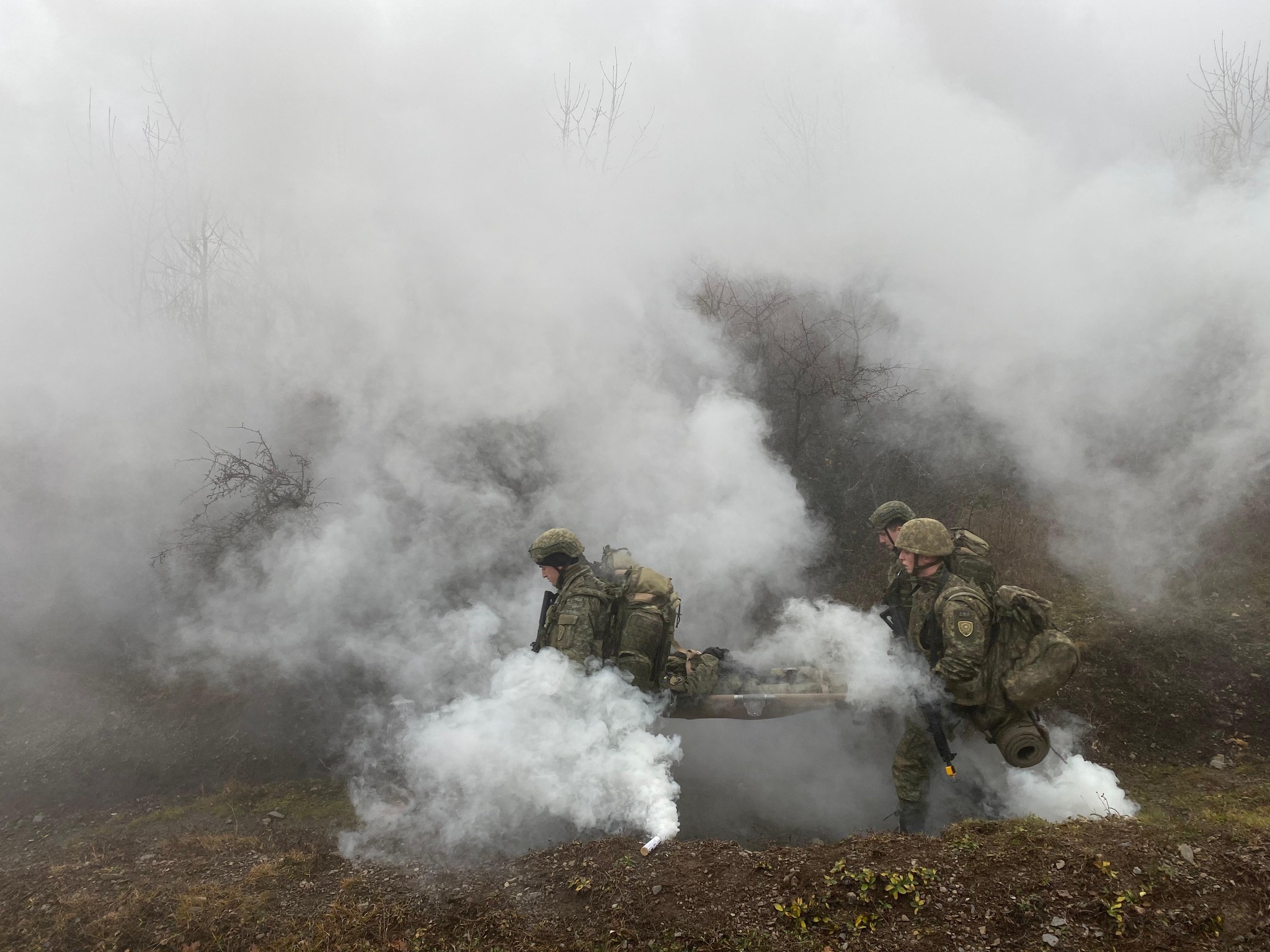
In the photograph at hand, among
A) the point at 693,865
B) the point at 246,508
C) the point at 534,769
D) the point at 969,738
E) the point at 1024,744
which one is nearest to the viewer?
the point at 693,865

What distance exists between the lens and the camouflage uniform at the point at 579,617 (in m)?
4.73

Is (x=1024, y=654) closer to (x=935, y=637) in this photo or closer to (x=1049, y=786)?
(x=935, y=637)

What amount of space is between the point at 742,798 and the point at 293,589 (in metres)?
5.18

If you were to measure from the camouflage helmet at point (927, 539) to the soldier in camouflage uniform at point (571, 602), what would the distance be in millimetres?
2100

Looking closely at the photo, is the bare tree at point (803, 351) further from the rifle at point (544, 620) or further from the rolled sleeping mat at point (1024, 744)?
the rolled sleeping mat at point (1024, 744)

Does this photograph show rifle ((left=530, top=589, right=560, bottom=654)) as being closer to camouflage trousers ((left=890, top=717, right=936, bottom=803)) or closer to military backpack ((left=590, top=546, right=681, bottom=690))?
military backpack ((left=590, top=546, right=681, bottom=690))

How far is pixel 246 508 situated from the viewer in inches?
328

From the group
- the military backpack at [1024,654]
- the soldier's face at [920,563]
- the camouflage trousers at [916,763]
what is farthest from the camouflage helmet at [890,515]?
the camouflage trousers at [916,763]

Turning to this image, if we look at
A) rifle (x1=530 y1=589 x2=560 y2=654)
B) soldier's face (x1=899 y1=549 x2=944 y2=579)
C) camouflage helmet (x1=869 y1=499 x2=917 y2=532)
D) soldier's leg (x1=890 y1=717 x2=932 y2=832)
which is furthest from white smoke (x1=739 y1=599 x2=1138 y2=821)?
rifle (x1=530 y1=589 x2=560 y2=654)

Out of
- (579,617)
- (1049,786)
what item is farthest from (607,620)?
(1049,786)

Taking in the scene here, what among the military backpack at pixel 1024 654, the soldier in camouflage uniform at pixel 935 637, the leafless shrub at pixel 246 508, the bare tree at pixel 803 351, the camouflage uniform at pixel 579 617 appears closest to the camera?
the military backpack at pixel 1024 654

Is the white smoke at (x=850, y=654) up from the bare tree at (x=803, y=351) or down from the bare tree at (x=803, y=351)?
down

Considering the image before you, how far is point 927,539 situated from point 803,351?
6.37m

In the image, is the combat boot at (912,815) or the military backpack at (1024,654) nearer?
the military backpack at (1024,654)
